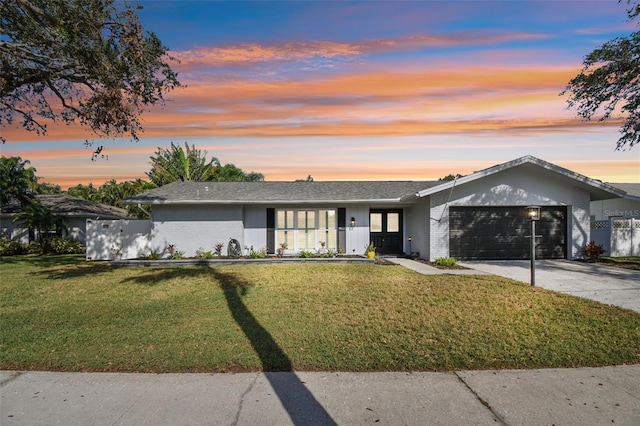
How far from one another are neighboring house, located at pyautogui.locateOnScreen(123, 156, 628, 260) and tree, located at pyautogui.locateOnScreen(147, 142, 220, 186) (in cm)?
1308

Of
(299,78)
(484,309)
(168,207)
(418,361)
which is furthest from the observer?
(168,207)

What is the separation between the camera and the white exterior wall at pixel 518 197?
15.2 meters

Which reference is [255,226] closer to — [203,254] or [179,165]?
[203,254]

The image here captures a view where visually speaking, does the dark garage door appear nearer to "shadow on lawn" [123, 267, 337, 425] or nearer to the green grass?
the green grass

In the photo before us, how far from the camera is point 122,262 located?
48.2 feet

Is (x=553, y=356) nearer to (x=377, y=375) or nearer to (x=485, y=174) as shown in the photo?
(x=377, y=375)

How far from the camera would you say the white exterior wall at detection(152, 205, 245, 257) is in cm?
1697

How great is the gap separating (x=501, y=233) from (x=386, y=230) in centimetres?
476

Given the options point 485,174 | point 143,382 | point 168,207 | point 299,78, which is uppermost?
point 299,78

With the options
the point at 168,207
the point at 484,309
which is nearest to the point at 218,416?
the point at 484,309

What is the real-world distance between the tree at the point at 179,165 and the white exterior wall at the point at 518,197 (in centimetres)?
2174

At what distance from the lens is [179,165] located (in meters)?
32.6

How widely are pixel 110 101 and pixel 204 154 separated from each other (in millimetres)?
22719

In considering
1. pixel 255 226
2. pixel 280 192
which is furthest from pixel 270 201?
pixel 255 226
